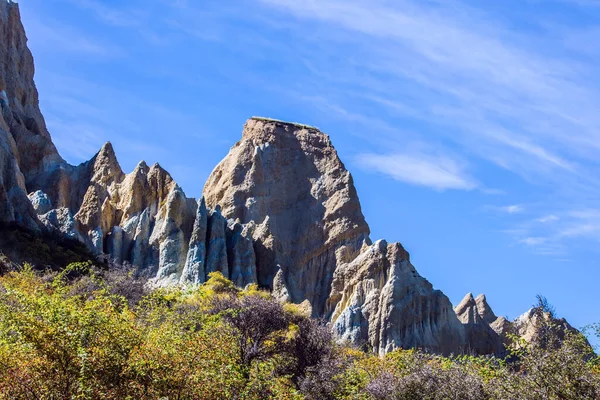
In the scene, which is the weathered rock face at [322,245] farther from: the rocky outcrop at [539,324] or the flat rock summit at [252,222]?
the rocky outcrop at [539,324]

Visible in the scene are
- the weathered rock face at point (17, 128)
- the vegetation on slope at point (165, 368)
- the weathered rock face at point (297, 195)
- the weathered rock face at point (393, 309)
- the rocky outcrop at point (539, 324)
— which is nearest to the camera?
the vegetation on slope at point (165, 368)

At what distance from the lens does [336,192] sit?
8394cm

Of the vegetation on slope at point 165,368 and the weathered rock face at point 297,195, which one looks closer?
the vegetation on slope at point 165,368

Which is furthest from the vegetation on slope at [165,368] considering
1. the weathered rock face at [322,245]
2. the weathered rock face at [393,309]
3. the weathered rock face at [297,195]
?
the weathered rock face at [297,195]

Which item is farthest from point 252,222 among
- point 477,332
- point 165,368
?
point 165,368

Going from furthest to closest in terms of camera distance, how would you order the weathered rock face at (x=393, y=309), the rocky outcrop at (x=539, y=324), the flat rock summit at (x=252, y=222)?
the flat rock summit at (x=252, y=222), the weathered rock face at (x=393, y=309), the rocky outcrop at (x=539, y=324)

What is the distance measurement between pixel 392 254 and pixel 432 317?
533 cm

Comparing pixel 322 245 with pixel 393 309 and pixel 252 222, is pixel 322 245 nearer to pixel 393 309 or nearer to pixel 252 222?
pixel 252 222

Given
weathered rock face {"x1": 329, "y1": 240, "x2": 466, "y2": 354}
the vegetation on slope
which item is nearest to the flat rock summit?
weathered rock face {"x1": 329, "y1": 240, "x2": 466, "y2": 354}

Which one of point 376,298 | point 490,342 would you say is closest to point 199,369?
point 376,298

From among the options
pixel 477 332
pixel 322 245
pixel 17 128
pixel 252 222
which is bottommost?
pixel 477 332

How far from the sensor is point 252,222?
237ft

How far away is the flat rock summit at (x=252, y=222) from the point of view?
6059cm

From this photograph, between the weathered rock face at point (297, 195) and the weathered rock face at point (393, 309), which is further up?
the weathered rock face at point (297, 195)
